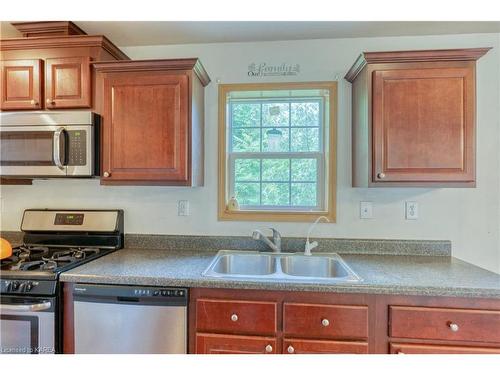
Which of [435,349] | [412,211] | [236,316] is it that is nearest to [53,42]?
[236,316]

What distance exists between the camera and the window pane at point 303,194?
1967 mm

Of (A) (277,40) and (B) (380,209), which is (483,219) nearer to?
(B) (380,209)

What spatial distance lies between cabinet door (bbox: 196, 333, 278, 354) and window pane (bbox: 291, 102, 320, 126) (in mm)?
1399

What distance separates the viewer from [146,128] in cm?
166

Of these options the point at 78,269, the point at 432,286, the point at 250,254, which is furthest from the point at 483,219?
the point at 78,269

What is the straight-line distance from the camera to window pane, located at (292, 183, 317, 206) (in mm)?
1967

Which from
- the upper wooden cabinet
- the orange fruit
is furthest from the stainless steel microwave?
the upper wooden cabinet

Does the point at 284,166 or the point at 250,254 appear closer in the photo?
the point at 250,254

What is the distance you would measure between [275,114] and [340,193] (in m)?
0.73

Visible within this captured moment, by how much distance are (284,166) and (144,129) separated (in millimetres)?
972

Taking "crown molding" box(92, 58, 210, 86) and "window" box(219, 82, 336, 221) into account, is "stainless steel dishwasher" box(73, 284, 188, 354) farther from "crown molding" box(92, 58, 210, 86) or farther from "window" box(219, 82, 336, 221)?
"crown molding" box(92, 58, 210, 86)

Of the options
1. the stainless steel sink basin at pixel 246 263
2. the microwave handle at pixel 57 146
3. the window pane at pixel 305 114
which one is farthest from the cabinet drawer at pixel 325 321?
the microwave handle at pixel 57 146

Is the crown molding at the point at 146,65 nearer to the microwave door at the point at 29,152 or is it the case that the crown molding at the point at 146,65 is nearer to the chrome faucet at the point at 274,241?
the microwave door at the point at 29,152
